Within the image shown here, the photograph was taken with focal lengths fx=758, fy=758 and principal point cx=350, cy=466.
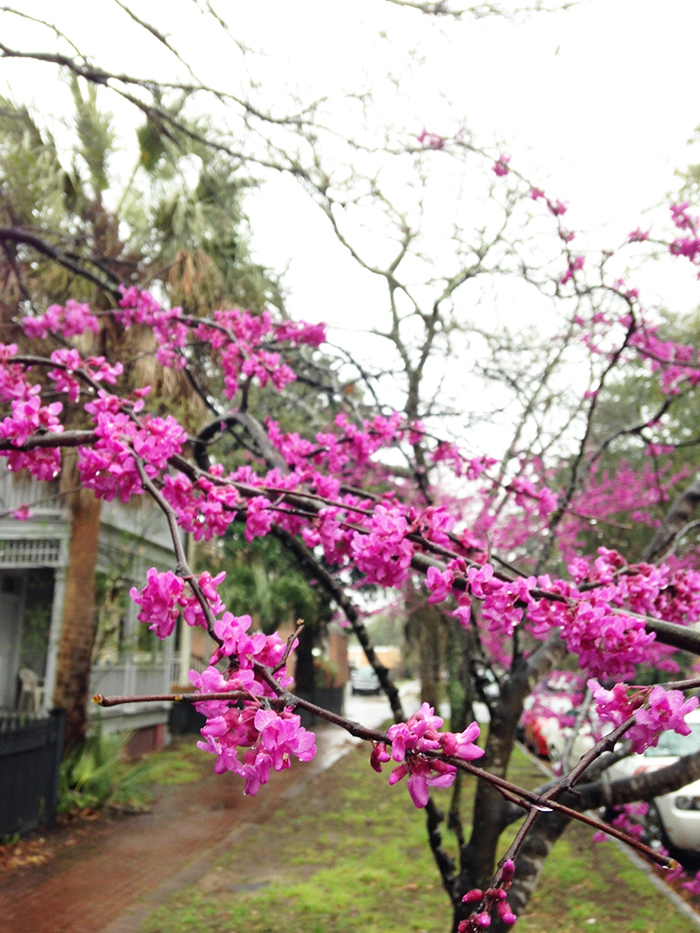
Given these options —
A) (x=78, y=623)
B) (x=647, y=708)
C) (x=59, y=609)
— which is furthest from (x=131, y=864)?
(x=647, y=708)

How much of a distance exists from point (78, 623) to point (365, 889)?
16.4ft

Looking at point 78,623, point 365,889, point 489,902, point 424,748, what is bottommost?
point 365,889

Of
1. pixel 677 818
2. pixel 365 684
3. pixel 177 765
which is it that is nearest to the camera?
pixel 677 818

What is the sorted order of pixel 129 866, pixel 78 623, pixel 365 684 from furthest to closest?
pixel 365 684
pixel 78 623
pixel 129 866

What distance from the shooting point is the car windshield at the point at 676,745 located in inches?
324

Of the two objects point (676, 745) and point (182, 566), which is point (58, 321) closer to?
point (182, 566)

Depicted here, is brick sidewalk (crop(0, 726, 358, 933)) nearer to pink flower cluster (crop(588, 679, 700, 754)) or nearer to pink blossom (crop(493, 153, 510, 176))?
pink flower cluster (crop(588, 679, 700, 754))

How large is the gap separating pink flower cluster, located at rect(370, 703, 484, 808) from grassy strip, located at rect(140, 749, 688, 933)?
5031mm

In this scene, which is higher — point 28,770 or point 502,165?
point 502,165

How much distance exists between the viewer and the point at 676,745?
873cm

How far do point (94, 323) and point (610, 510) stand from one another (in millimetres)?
8272

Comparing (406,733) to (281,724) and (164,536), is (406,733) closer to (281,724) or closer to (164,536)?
(281,724)

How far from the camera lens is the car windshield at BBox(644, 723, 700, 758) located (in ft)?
27.0

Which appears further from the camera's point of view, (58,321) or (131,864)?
(131,864)
